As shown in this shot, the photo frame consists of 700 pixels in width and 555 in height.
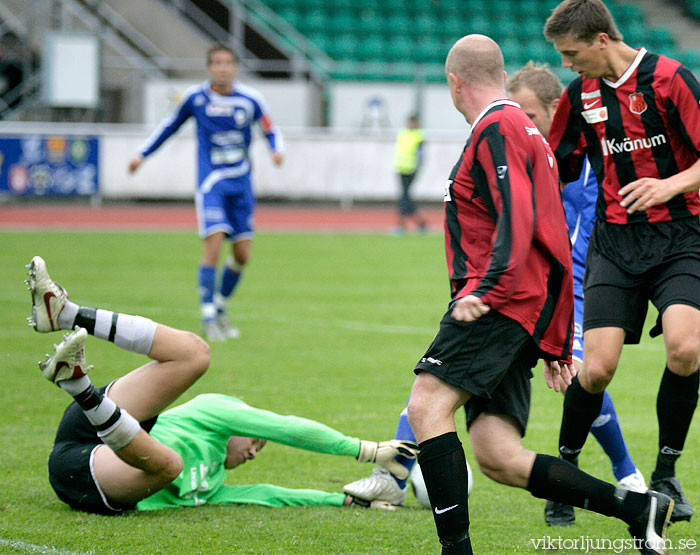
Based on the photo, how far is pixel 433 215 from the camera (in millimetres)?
23953

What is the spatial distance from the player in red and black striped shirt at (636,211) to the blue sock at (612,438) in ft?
0.67

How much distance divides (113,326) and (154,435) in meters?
0.54

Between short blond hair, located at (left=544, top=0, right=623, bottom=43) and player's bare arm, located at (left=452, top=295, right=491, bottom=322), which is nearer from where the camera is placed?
player's bare arm, located at (left=452, top=295, right=491, bottom=322)

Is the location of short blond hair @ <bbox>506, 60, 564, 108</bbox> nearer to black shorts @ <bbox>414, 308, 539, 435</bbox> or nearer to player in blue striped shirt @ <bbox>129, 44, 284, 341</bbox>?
black shorts @ <bbox>414, 308, 539, 435</bbox>

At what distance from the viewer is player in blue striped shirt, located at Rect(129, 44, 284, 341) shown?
887 cm

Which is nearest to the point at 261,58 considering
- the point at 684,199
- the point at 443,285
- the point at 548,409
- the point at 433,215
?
the point at 433,215

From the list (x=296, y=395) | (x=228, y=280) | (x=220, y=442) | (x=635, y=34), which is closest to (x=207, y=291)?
(x=228, y=280)

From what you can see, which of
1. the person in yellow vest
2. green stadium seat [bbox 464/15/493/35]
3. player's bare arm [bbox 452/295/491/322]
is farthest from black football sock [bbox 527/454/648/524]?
green stadium seat [bbox 464/15/493/35]

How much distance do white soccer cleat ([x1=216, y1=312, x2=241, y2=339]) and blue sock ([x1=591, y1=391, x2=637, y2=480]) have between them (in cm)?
484

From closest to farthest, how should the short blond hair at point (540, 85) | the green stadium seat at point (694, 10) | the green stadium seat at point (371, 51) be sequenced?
the short blond hair at point (540, 85)
the green stadium seat at point (371, 51)
the green stadium seat at point (694, 10)

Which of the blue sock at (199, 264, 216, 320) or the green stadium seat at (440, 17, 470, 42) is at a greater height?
the green stadium seat at (440, 17, 470, 42)

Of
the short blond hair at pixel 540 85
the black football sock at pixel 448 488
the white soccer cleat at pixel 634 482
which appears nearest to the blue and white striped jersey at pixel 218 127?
the short blond hair at pixel 540 85

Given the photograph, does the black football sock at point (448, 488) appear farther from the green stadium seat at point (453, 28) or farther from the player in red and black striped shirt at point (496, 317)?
the green stadium seat at point (453, 28)

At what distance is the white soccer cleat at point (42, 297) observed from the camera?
3811 mm
